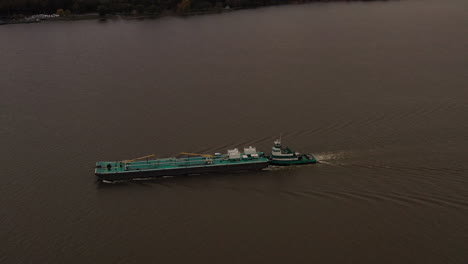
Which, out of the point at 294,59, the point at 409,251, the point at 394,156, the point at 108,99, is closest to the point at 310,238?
the point at 409,251

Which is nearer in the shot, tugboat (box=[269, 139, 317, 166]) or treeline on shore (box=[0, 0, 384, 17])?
tugboat (box=[269, 139, 317, 166])

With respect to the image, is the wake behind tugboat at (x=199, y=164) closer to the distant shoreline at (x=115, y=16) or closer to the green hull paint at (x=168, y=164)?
the green hull paint at (x=168, y=164)

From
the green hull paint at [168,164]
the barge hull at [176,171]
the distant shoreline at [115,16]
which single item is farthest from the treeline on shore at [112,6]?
the barge hull at [176,171]

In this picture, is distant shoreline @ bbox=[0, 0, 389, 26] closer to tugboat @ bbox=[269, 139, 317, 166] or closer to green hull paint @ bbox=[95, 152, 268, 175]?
green hull paint @ bbox=[95, 152, 268, 175]

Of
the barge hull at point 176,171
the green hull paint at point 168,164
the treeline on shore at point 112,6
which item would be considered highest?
the treeline on shore at point 112,6

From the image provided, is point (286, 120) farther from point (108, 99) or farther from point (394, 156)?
point (108, 99)

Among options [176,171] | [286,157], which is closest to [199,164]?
[176,171]

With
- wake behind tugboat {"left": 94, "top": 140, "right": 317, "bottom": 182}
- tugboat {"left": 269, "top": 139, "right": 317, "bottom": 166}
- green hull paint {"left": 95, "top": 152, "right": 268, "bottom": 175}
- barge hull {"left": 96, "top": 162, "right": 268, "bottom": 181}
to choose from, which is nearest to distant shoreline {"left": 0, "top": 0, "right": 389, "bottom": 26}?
green hull paint {"left": 95, "top": 152, "right": 268, "bottom": 175}

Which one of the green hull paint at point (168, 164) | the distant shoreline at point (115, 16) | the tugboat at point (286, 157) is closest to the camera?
the green hull paint at point (168, 164)
